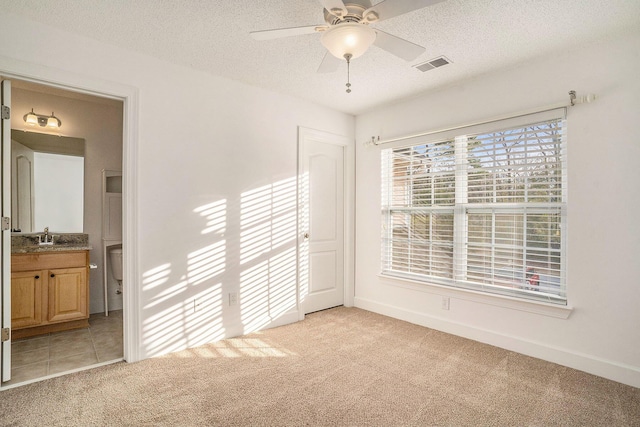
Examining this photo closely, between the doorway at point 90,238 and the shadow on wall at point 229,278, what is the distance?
1.45 feet

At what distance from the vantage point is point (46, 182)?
377 centimetres

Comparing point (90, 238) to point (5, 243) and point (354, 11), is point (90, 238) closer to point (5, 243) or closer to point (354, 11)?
point (5, 243)

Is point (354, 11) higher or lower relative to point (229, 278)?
higher

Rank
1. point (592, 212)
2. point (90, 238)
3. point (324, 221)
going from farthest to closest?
point (324, 221), point (90, 238), point (592, 212)

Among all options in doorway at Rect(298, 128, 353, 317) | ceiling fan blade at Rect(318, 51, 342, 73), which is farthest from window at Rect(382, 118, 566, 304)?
ceiling fan blade at Rect(318, 51, 342, 73)

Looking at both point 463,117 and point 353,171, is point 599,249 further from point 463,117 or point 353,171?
point 353,171

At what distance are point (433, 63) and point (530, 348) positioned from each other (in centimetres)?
259

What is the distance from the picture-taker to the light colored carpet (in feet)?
6.58

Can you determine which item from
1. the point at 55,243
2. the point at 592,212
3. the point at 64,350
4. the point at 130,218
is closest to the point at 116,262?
the point at 55,243

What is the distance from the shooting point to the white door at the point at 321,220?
396 centimetres

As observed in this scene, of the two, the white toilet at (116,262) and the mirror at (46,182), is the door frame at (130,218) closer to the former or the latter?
the white toilet at (116,262)

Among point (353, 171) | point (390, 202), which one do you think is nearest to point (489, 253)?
point (390, 202)

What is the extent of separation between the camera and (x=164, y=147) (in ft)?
9.50

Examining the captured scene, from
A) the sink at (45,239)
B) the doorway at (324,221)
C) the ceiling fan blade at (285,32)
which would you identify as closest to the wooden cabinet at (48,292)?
the sink at (45,239)
